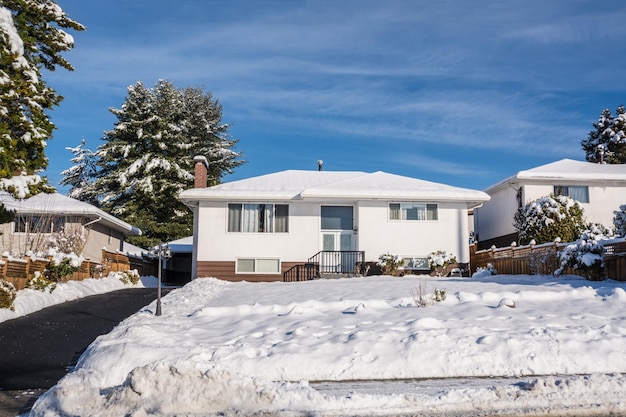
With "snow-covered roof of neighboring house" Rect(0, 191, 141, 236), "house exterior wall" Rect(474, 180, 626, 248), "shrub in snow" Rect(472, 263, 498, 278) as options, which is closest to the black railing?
"shrub in snow" Rect(472, 263, 498, 278)

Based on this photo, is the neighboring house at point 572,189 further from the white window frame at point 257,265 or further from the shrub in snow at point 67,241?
the shrub in snow at point 67,241

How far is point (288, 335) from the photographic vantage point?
9266 mm

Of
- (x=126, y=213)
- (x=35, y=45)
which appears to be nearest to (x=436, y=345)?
(x=35, y=45)

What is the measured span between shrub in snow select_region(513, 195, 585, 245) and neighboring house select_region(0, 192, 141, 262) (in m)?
17.9

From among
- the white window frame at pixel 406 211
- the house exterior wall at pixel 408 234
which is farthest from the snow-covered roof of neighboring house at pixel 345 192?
the house exterior wall at pixel 408 234

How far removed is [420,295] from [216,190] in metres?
12.9

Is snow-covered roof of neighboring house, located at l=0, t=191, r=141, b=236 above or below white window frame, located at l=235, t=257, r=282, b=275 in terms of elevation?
above

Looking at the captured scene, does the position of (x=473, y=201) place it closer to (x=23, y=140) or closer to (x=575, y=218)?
(x=575, y=218)

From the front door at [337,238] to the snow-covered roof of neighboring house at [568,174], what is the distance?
820cm

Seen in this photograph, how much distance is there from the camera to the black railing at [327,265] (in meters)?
22.5

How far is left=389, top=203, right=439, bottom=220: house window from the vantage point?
23.2 m

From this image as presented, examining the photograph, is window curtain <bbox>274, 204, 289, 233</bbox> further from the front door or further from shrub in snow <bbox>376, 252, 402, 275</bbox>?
shrub in snow <bbox>376, 252, 402, 275</bbox>

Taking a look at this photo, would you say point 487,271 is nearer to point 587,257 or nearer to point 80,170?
point 587,257

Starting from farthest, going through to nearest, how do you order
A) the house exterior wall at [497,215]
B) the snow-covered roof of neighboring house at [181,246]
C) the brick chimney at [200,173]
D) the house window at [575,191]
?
1. the snow-covered roof of neighboring house at [181,246]
2. the house exterior wall at [497,215]
3. the house window at [575,191]
4. the brick chimney at [200,173]
